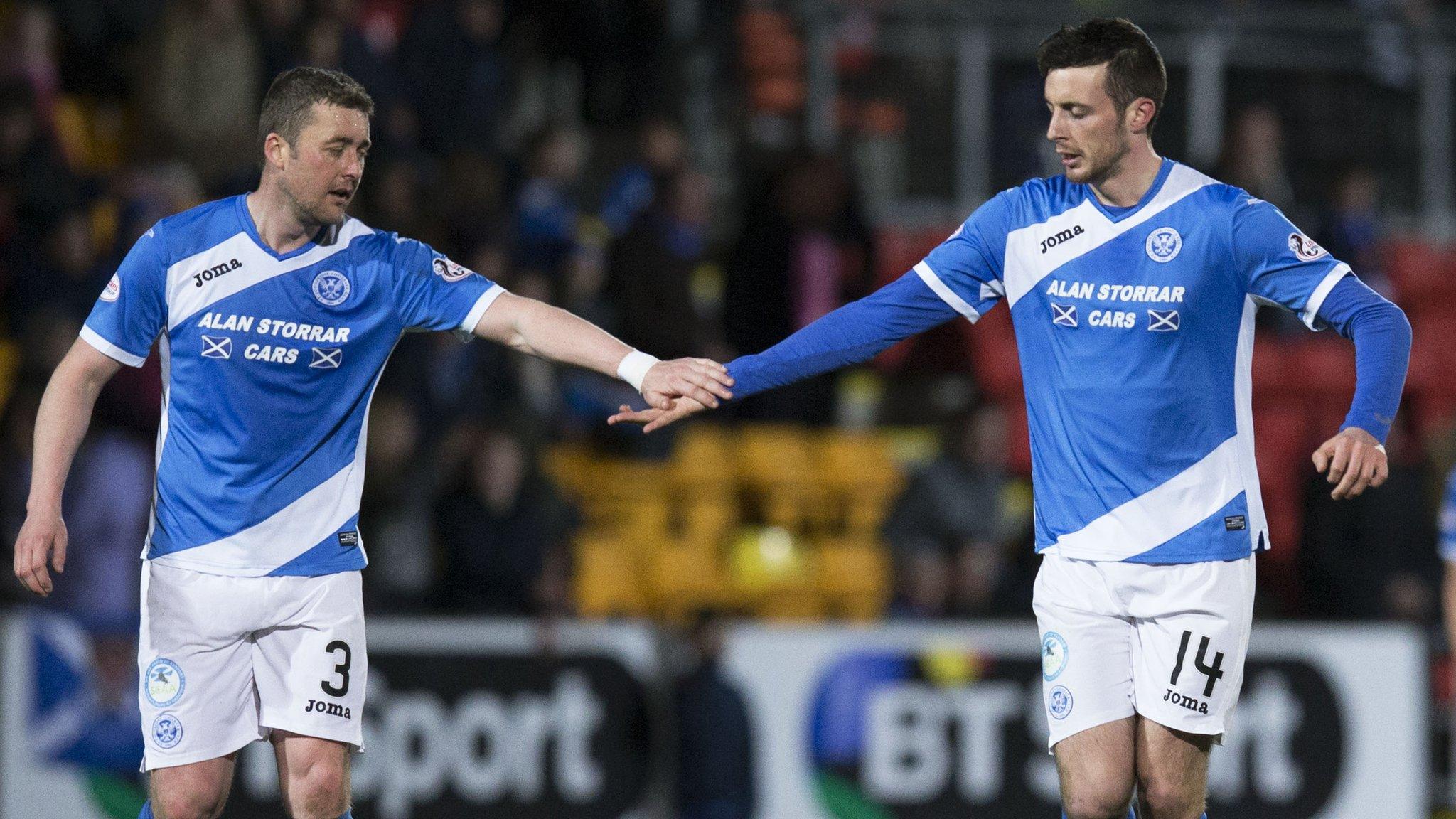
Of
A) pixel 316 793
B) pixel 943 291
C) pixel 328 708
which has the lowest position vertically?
pixel 316 793

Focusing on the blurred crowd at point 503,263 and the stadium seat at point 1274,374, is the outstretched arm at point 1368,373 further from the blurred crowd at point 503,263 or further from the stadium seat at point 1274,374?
the stadium seat at point 1274,374

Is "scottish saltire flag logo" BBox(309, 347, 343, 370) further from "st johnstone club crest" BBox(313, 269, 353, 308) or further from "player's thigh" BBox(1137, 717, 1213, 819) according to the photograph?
"player's thigh" BBox(1137, 717, 1213, 819)

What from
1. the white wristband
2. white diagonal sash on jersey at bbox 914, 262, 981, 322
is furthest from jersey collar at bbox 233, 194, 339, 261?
white diagonal sash on jersey at bbox 914, 262, 981, 322

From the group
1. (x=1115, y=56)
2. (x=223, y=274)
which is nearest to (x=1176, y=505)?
(x=1115, y=56)

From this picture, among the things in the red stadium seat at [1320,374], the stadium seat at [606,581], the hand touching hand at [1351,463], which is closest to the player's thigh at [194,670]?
the hand touching hand at [1351,463]

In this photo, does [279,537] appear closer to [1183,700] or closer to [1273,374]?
[1183,700]

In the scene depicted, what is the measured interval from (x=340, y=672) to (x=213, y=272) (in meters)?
1.31

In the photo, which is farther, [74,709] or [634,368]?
[74,709]

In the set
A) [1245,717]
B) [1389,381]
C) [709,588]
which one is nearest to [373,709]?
[709,588]

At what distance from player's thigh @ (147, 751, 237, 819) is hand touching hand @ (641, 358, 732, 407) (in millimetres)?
1776

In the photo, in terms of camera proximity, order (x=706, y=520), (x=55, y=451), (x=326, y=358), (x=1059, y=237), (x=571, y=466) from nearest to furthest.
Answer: (x=55, y=451), (x=1059, y=237), (x=326, y=358), (x=706, y=520), (x=571, y=466)

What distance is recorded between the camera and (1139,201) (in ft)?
19.0

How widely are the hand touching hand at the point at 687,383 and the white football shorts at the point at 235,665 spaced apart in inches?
47.8

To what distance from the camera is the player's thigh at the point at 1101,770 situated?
5645 millimetres
